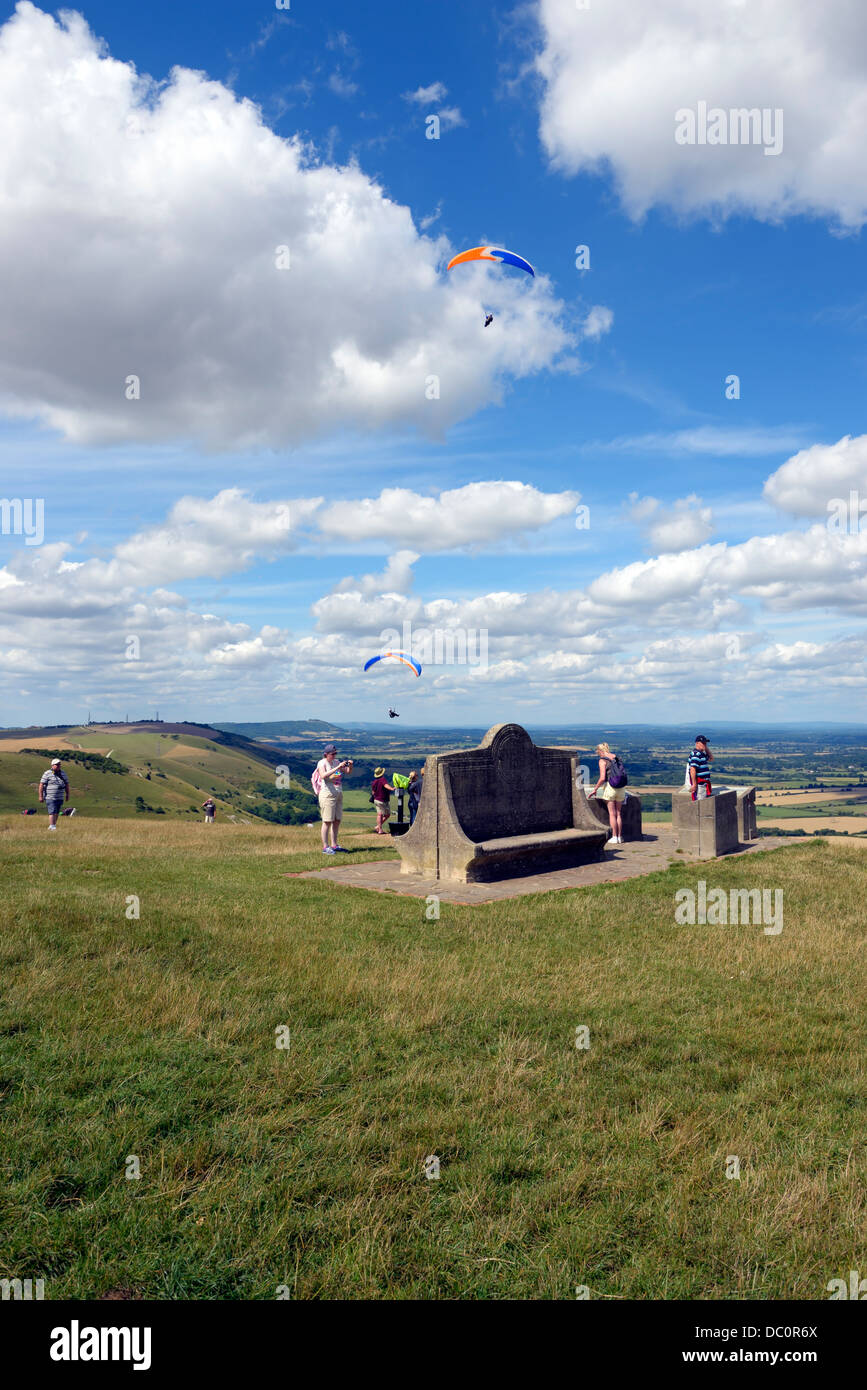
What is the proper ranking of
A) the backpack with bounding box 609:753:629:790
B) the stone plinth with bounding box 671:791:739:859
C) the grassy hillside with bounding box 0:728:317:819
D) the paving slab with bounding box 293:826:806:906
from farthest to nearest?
1. the grassy hillside with bounding box 0:728:317:819
2. the backpack with bounding box 609:753:629:790
3. the stone plinth with bounding box 671:791:739:859
4. the paving slab with bounding box 293:826:806:906

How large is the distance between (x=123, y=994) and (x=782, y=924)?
8043mm

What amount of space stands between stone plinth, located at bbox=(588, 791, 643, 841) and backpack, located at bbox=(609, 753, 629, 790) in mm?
674

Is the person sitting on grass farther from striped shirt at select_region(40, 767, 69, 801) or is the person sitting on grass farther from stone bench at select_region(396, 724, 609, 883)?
striped shirt at select_region(40, 767, 69, 801)

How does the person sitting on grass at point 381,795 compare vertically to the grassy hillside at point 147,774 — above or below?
above

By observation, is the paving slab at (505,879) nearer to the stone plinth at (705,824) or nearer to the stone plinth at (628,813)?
the stone plinth at (705,824)

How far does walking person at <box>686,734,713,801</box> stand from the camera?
Result: 15.4 metres

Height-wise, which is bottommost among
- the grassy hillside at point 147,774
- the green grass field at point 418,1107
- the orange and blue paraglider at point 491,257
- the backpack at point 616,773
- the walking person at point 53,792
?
the grassy hillside at point 147,774

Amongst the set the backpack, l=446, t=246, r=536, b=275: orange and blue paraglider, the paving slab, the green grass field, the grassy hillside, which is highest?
l=446, t=246, r=536, b=275: orange and blue paraglider

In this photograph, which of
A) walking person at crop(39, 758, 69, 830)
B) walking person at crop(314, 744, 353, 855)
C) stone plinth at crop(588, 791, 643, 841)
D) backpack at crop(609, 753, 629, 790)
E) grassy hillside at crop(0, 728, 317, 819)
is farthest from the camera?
grassy hillside at crop(0, 728, 317, 819)

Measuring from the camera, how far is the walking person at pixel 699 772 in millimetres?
15414

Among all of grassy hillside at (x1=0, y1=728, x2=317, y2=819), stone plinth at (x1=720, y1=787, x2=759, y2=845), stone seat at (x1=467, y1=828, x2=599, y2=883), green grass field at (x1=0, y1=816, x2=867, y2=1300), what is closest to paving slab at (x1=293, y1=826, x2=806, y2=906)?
stone seat at (x1=467, y1=828, x2=599, y2=883)

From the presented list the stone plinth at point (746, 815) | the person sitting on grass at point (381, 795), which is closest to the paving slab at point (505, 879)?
the stone plinth at point (746, 815)

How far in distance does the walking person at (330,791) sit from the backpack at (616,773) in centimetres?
567

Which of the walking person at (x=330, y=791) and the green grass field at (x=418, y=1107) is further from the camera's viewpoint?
the walking person at (x=330, y=791)
